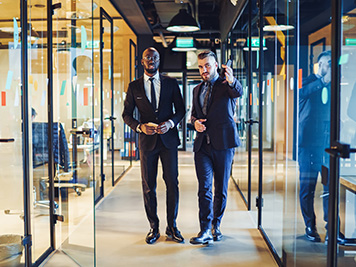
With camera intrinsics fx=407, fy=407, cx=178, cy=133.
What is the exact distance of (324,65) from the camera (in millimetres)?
2139

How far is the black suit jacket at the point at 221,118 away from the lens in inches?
146

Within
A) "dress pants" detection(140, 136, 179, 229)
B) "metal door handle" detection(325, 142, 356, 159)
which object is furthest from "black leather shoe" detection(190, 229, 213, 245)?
"metal door handle" detection(325, 142, 356, 159)

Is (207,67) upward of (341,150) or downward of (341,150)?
upward

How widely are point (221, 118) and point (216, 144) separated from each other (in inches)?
9.7

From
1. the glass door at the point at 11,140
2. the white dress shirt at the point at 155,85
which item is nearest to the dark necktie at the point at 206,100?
the white dress shirt at the point at 155,85

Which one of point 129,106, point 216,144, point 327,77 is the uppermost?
point 327,77

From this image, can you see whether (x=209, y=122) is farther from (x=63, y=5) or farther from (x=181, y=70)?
(x=181, y=70)

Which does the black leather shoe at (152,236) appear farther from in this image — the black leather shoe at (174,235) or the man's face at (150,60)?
the man's face at (150,60)

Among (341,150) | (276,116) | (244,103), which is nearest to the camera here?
(341,150)

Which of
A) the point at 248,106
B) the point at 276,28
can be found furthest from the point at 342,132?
the point at 248,106

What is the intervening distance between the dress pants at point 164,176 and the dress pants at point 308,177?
4.79ft

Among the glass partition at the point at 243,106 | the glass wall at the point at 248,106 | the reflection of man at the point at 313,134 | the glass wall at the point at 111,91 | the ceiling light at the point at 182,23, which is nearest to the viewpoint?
the reflection of man at the point at 313,134

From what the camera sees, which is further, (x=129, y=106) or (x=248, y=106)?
(x=248, y=106)

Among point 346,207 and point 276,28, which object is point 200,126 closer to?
point 276,28
